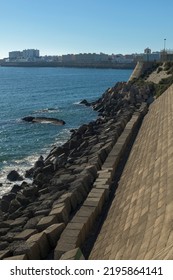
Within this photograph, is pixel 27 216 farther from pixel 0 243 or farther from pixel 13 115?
pixel 13 115

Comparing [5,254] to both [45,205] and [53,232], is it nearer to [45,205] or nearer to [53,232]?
[53,232]

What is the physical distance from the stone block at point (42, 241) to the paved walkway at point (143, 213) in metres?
1.04

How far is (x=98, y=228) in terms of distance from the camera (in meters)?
9.92

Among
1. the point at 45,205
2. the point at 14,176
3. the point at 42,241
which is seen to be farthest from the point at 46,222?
the point at 14,176

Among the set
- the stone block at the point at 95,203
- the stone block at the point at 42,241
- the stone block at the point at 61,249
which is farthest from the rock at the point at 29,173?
the stone block at the point at 61,249

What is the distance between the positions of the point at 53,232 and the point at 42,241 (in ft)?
1.52

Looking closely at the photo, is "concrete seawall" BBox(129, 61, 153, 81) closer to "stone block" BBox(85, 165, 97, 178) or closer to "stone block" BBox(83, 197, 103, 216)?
"stone block" BBox(85, 165, 97, 178)

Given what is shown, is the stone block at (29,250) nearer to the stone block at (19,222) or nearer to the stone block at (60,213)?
the stone block at (60,213)

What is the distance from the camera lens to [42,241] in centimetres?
882

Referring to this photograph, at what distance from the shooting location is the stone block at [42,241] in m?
8.73

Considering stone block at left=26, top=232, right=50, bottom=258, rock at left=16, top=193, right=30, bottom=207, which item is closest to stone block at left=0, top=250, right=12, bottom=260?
stone block at left=26, top=232, right=50, bottom=258
